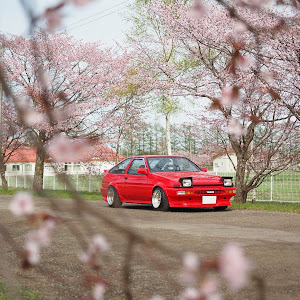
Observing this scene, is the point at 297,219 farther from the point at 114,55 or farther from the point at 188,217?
the point at 114,55

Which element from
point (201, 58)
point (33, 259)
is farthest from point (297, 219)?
point (33, 259)

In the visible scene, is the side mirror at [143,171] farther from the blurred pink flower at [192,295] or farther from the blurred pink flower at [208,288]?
the blurred pink flower at [208,288]

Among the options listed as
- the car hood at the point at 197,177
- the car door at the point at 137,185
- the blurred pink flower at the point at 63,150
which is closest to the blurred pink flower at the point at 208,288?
the blurred pink flower at the point at 63,150

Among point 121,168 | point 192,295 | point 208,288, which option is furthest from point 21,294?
point 121,168

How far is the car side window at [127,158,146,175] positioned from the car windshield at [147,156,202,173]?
7.3 inches

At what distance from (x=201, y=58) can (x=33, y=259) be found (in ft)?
57.9

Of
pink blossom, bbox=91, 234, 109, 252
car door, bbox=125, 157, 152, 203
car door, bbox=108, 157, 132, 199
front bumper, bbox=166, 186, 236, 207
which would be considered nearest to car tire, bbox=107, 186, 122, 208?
car door, bbox=108, 157, 132, 199

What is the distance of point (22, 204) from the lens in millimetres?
1449

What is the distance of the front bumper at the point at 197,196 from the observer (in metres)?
13.1

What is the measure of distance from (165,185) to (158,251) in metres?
10.9

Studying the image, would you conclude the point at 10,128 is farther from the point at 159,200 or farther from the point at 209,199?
the point at 159,200

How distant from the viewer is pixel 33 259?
58.1 inches

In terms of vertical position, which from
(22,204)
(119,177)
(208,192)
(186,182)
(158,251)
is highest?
(119,177)

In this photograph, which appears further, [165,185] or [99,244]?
[165,185]
